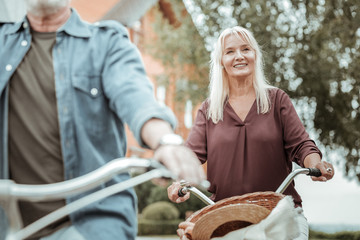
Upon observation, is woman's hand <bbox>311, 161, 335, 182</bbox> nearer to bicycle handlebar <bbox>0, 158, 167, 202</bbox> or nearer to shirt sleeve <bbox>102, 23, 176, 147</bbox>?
shirt sleeve <bbox>102, 23, 176, 147</bbox>

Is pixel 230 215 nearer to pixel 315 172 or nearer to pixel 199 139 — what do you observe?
pixel 315 172

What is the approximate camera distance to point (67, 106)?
5.85 ft

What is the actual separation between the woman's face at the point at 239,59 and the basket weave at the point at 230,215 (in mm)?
1278

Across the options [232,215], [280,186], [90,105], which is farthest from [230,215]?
[90,105]

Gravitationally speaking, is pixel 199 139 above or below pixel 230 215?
below

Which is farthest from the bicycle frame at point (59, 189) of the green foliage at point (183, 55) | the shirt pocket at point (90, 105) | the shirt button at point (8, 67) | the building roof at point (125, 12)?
the green foliage at point (183, 55)

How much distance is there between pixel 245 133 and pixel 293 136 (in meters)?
0.29

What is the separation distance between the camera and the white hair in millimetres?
3525

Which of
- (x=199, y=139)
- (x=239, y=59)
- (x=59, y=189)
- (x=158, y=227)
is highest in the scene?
(x=59, y=189)

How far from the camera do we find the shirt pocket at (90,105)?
1.78 meters

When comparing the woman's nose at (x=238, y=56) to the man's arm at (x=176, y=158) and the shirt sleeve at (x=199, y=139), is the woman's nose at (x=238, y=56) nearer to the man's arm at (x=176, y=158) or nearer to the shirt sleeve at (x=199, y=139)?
the shirt sleeve at (x=199, y=139)

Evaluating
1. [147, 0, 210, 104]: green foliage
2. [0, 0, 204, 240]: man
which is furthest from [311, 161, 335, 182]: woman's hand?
[147, 0, 210, 104]: green foliage

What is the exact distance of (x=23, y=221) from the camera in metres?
1.78

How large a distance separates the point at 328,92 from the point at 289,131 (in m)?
10.7
